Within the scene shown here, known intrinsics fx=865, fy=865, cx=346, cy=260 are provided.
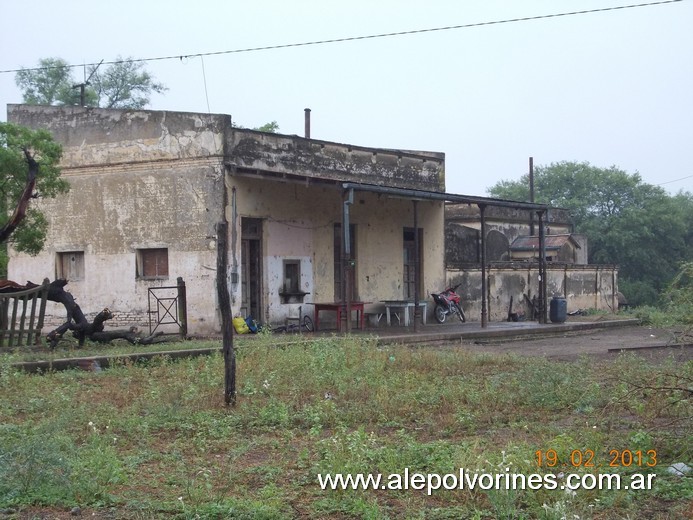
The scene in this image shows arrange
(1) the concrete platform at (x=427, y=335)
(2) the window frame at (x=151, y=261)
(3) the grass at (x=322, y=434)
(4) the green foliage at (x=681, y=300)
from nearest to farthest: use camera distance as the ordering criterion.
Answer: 1. (3) the grass at (x=322, y=434)
2. (4) the green foliage at (x=681, y=300)
3. (1) the concrete platform at (x=427, y=335)
4. (2) the window frame at (x=151, y=261)

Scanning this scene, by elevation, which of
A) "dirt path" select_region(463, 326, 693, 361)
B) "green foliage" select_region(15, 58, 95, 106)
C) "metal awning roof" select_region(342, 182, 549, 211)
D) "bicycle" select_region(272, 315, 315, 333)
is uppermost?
"green foliage" select_region(15, 58, 95, 106)

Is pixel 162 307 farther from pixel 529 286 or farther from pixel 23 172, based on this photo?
pixel 529 286

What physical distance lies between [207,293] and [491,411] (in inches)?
434

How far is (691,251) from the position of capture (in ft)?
161

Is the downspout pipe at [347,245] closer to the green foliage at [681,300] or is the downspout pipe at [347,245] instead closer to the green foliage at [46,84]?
the green foliage at [681,300]

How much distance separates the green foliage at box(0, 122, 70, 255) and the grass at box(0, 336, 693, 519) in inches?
234

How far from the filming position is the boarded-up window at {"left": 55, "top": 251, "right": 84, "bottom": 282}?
2042 cm

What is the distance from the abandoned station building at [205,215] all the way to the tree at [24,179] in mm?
2509

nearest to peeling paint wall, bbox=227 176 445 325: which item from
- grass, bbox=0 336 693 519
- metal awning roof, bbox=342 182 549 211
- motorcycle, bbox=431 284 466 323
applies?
motorcycle, bbox=431 284 466 323

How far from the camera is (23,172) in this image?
16344mm

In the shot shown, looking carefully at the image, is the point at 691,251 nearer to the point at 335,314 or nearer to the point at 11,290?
the point at 335,314

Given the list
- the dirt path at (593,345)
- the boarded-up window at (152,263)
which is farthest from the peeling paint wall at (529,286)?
the boarded-up window at (152,263)

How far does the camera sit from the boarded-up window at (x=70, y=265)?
67.0 feet

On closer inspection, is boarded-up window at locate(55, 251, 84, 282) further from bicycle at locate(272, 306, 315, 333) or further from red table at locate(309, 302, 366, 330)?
red table at locate(309, 302, 366, 330)
